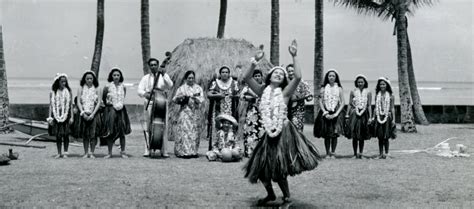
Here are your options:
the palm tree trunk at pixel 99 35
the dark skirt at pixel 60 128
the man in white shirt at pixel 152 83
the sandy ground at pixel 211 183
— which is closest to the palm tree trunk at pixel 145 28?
the palm tree trunk at pixel 99 35

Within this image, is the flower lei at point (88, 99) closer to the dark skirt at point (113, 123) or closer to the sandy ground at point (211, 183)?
the dark skirt at point (113, 123)

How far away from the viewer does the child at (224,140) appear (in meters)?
11.2

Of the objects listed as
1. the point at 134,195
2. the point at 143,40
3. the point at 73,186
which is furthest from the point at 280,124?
the point at 143,40

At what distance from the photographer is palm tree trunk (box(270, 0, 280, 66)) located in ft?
61.9

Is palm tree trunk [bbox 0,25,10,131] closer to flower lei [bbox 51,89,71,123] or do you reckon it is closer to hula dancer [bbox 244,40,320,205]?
flower lei [bbox 51,89,71,123]

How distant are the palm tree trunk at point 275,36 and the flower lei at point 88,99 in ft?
28.4

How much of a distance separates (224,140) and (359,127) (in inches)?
101

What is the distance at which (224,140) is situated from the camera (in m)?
11.4

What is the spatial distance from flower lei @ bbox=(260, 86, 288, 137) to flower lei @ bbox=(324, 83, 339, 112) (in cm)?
442

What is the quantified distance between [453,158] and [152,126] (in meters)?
5.88

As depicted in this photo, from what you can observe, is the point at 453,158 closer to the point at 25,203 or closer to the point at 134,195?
the point at 134,195

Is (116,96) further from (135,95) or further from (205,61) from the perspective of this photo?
(135,95)

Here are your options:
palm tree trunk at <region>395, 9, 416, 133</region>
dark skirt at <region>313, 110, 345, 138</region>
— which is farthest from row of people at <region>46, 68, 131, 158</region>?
palm tree trunk at <region>395, 9, 416, 133</region>

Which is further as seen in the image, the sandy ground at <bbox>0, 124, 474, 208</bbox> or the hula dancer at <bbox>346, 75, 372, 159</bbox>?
the hula dancer at <bbox>346, 75, 372, 159</bbox>
